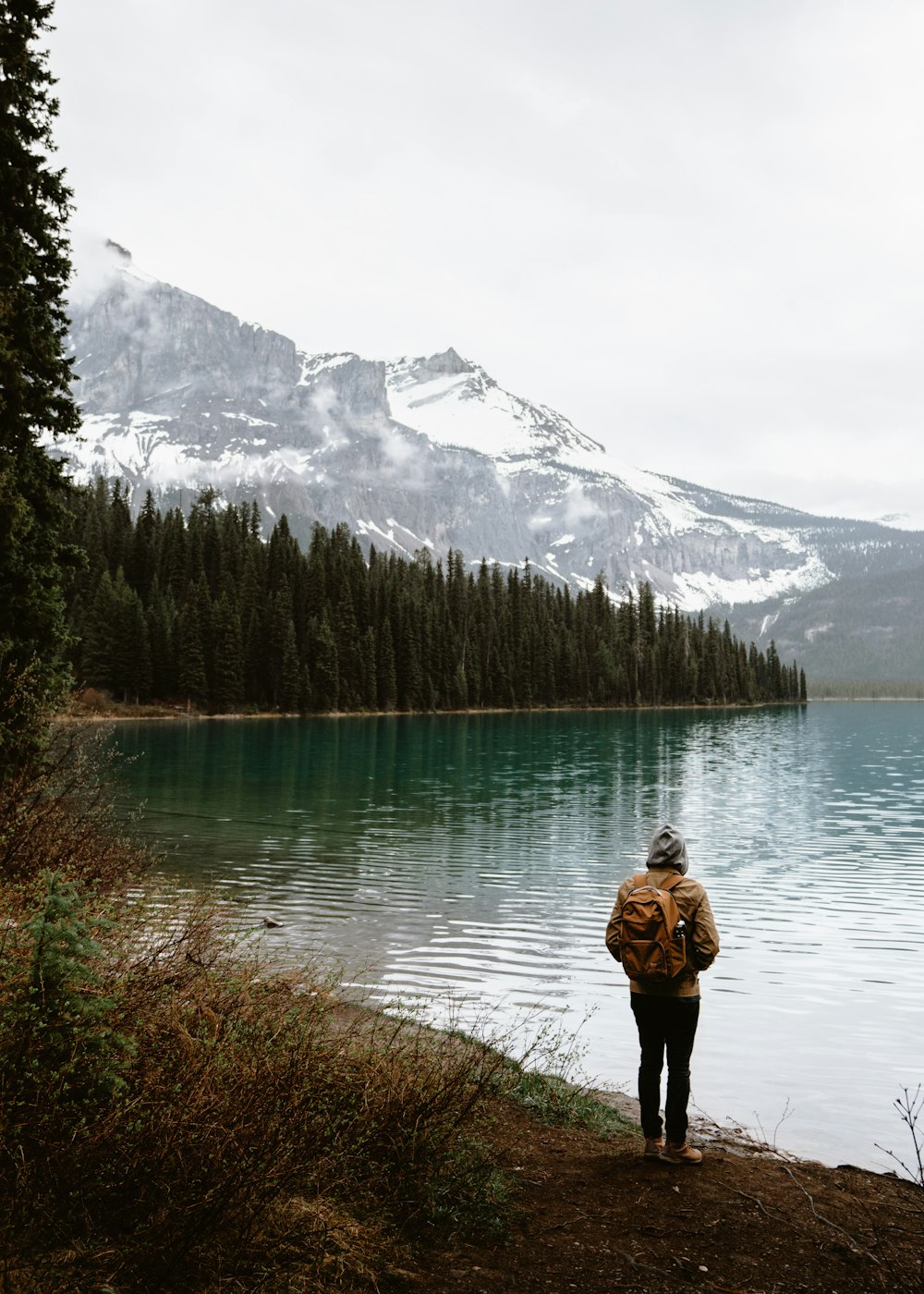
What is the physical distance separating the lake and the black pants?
2537 millimetres

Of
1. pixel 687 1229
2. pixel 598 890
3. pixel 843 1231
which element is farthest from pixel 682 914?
pixel 598 890

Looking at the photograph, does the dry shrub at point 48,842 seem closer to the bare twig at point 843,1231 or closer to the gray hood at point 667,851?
the gray hood at point 667,851

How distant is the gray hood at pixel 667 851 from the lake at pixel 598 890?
3.93 m

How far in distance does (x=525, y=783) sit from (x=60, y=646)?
1214 inches

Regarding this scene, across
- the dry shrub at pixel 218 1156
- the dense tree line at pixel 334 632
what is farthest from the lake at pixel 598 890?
the dense tree line at pixel 334 632

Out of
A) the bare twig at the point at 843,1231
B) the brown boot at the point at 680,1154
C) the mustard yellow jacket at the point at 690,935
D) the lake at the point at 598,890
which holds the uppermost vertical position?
the mustard yellow jacket at the point at 690,935

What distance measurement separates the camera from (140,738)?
75062 millimetres

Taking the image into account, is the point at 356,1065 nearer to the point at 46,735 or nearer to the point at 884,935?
the point at 46,735

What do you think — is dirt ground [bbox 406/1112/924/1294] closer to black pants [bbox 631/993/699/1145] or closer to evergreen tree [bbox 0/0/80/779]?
black pants [bbox 631/993/699/1145]

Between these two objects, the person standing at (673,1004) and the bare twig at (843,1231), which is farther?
the person standing at (673,1004)

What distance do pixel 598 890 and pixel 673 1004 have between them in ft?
52.1

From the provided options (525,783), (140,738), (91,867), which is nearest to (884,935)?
(91,867)

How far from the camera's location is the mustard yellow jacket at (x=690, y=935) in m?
8.18

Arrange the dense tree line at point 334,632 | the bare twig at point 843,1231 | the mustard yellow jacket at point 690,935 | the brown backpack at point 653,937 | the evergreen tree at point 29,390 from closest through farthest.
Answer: the bare twig at point 843,1231 → the brown backpack at point 653,937 → the mustard yellow jacket at point 690,935 → the evergreen tree at point 29,390 → the dense tree line at point 334,632
